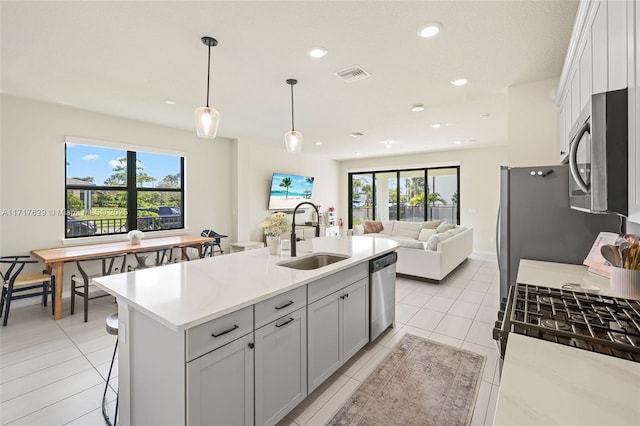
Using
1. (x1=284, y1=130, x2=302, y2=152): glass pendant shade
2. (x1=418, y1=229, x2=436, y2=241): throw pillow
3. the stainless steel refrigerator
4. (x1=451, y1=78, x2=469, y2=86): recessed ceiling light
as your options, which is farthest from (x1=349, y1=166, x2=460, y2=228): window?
(x1=284, y1=130, x2=302, y2=152): glass pendant shade

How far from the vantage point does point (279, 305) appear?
1.64 m

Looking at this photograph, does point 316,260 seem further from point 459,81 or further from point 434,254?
point 434,254

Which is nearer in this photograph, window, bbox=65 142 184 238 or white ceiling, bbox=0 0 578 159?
white ceiling, bbox=0 0 578 159

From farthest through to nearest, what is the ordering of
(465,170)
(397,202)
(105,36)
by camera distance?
(397,202), (465,170), (105,36)

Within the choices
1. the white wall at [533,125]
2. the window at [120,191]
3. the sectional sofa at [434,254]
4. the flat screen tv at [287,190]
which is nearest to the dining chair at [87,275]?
the window at [120,191]

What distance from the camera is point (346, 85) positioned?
316cm

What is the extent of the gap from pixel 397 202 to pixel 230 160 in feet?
16.1

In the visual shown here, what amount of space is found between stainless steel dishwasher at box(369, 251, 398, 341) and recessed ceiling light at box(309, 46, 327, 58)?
1.87 meters

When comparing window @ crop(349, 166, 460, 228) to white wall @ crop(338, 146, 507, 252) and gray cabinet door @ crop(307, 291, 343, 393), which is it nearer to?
white wall @ crop(338, 146, 507, 252)

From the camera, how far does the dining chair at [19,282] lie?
3160 mm

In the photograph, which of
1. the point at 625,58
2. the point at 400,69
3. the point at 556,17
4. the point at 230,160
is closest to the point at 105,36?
the point at 400,69

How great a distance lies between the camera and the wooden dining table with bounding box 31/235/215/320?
3.27 m

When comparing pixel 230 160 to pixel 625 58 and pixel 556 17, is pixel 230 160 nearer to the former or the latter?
pixel 556 17

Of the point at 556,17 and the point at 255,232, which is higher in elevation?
the point at 556,17
